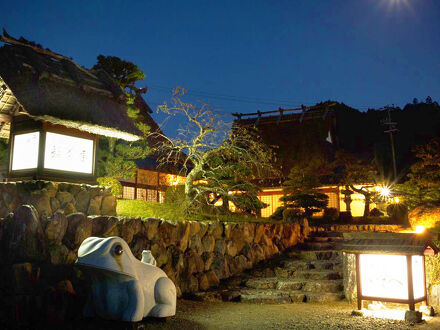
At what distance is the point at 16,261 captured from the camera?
528cm

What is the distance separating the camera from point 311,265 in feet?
34.7

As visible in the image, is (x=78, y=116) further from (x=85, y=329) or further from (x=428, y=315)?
(x=428, y=315)

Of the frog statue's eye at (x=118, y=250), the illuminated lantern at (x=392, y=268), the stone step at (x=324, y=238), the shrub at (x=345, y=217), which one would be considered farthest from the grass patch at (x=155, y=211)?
the shrub at (x=345, y=217)

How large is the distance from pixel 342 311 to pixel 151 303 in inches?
141

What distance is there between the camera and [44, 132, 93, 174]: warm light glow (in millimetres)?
8633

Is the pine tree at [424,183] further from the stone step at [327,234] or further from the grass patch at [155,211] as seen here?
the grass patch at [155,211]

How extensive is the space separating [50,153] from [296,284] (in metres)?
6.28

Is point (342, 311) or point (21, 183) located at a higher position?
point (21, 183)

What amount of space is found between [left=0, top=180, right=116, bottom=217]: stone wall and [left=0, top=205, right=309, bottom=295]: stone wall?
1569 millimetres

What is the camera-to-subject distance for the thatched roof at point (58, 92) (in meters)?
8.38

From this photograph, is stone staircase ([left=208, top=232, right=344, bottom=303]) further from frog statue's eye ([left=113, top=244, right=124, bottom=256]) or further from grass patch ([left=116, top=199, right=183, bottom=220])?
frog statue's eye ([left=113, top=244, right=124, bottom=256])

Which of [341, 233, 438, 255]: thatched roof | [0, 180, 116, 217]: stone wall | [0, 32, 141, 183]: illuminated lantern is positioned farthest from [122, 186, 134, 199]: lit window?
[341, 233, 438, 255]: thatched roof

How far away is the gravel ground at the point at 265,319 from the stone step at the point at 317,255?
12.1 feet

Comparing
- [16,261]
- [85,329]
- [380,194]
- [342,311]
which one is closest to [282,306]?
[342,311]
